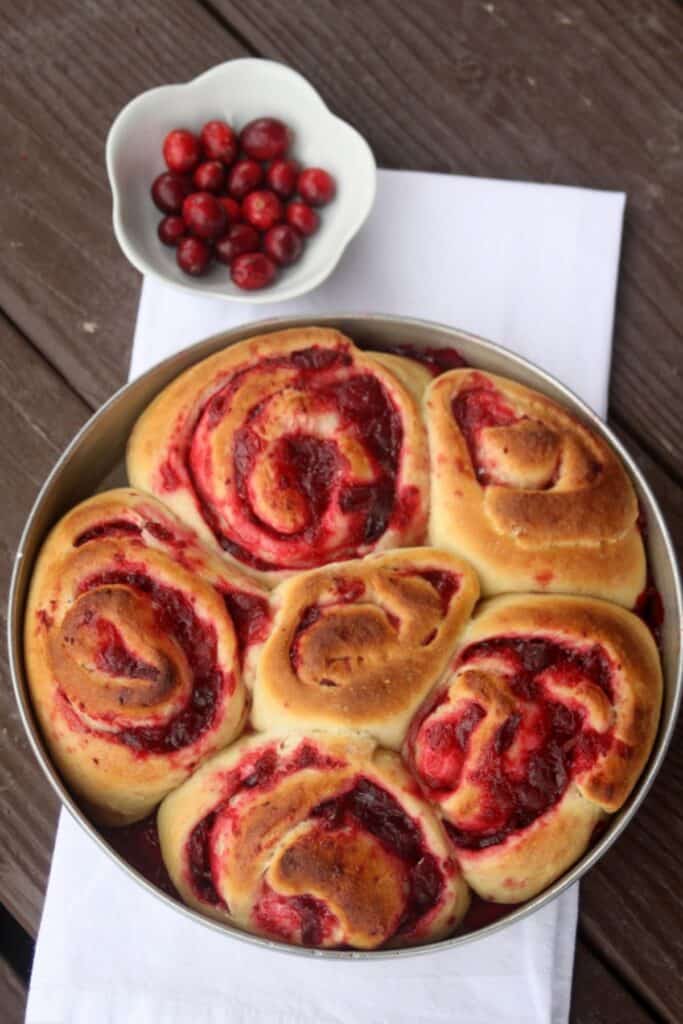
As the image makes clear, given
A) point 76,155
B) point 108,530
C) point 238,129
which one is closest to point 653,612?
point 108,530

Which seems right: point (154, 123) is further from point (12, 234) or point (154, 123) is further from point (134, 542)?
point (134, 542)

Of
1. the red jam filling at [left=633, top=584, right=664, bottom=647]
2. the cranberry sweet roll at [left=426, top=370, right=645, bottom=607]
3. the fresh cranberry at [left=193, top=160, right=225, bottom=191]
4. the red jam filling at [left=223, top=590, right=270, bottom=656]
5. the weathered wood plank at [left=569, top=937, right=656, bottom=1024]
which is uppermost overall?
the fresh cranberry at [left=193, top=160, right=225, bottom=191]

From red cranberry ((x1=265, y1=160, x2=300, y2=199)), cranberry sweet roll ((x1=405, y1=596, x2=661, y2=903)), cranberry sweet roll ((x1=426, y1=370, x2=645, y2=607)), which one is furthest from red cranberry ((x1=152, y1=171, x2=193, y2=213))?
cranberry sweet roll ((x1=405, y1=596, x2=661, y2=903))

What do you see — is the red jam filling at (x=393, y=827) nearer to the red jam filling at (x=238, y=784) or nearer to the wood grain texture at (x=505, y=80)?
the red jam filling at (x=238, y=784)

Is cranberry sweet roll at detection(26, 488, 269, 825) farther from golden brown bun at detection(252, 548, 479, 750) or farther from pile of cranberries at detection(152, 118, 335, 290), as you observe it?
pile of cranberries at detection(152, 118, 335, 290)

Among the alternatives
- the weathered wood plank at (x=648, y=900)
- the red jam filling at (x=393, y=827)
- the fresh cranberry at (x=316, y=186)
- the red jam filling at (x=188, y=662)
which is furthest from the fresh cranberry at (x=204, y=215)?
the weathered wood plank at (x=648, y=900)
